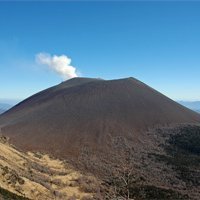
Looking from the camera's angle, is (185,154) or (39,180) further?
(185,154)

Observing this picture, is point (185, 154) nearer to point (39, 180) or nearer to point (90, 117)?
point (90, 117)

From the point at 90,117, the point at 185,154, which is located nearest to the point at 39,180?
the point at 185,154

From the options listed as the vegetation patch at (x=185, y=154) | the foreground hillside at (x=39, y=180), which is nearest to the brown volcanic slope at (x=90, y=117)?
the vegetation patch at (x=185, y=154)

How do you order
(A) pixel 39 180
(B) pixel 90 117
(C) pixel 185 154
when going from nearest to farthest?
1. (A) pixel 39 180
2. (C) pixel 185 154
3. (B) pixel 90 117

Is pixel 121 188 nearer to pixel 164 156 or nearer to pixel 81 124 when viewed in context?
pixel 164 156

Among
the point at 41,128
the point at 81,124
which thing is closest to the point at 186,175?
the point at 81,124

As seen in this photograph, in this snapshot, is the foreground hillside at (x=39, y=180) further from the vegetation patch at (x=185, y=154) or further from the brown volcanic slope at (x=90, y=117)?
the vegetation patch at (x=185, y=154)

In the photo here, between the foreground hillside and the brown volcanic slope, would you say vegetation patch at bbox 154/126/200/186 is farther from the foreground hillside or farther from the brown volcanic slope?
the foreground hillside
